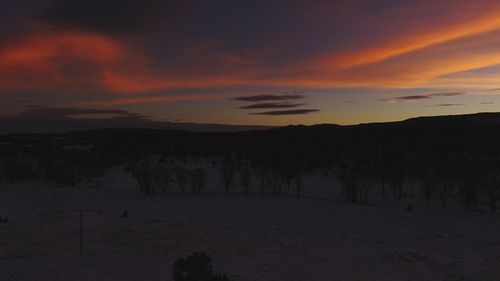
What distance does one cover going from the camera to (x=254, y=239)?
149 feet

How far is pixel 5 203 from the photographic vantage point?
70188 mm

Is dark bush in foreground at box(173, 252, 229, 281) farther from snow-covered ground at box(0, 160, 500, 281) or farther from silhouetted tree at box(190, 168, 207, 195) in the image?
silhouetted tree at box(190, 168, 207, 195)

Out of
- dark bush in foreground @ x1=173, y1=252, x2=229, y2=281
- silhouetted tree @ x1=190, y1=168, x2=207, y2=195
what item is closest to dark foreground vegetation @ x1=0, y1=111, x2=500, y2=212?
silhouetted tree @ x1=190, y1=168, x2=207, y2=195

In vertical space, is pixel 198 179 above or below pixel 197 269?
below

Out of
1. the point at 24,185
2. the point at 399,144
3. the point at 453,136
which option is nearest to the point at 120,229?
the point at 24,185

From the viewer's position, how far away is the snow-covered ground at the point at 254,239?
34688 mm

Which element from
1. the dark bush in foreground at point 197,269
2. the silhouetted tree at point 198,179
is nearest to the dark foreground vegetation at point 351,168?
the silhouetted tree at point 198,179

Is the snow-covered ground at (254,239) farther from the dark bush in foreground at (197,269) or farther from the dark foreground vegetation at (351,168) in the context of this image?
the dark bush in foreground at (197,269)

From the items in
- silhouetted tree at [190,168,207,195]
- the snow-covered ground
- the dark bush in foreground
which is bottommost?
the snow-covered ground

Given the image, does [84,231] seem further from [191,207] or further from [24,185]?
[24,185]

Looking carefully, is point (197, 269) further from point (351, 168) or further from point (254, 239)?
point (351, 168)

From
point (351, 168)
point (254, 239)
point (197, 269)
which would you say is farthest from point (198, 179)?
point (197, 269)

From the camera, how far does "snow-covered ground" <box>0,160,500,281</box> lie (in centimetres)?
3469

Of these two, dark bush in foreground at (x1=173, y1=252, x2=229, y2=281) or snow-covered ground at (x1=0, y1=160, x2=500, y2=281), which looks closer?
dark bush in foreground at (x1=173, y1=252, x2=229, y2=281)
